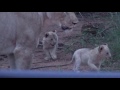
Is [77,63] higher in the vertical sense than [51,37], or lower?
lower

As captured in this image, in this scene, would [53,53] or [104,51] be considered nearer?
[104,51]

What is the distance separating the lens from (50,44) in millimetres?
2912

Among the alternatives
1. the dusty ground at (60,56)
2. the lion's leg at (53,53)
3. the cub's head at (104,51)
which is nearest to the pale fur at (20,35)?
the dusty ground at (60,56)

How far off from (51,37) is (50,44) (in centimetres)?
8

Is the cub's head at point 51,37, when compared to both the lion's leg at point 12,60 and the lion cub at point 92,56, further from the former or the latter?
the lion's leg at point 12,60

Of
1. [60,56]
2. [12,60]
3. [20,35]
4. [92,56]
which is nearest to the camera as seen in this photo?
[20,35]

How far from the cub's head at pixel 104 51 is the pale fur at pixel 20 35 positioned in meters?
0.53

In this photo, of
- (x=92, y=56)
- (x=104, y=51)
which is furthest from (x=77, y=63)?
(x=104, y=51)

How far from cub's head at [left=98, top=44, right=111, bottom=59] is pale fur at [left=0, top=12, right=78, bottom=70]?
528 millimetres

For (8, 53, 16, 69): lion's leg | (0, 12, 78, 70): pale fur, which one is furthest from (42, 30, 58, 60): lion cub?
(8, 53, 16, 69): lion's leg

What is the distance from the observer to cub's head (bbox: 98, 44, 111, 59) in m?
2.81

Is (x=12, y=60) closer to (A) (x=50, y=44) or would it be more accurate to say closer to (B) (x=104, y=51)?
(A) (x=50, y=44)
